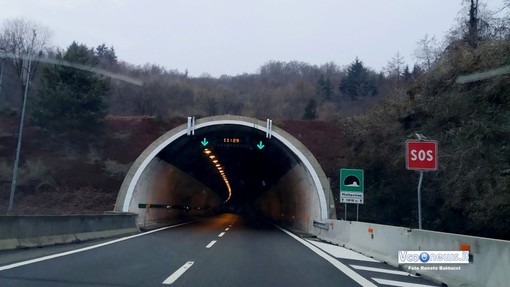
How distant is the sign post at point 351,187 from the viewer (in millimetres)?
22297

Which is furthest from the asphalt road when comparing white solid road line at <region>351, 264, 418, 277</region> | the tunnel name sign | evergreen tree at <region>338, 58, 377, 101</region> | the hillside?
evergreen tree at <region>338, 58, 377, 101</region>

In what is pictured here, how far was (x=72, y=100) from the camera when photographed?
1775 inches

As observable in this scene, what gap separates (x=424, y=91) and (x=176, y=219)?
22.3 m

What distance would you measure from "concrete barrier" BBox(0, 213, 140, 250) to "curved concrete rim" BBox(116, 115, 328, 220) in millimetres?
4579

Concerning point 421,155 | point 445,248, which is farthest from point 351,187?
point 445,248

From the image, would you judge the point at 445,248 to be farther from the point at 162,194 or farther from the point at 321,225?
the point at 162,194

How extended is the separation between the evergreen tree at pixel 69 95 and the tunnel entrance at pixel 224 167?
1147cm

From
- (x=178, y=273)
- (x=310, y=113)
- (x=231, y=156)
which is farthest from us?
(x=310, y=113)

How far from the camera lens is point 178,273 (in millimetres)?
10305

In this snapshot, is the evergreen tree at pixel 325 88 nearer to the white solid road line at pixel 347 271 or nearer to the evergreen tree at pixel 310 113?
the evergreen tree at pixel 310 113

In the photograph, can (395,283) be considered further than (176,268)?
Result: No

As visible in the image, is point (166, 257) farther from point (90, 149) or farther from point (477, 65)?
point (90, 149)

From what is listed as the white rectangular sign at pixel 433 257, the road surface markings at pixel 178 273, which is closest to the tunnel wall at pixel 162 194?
the road surface markings at pixel 178 273

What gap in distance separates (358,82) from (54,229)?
236ft
